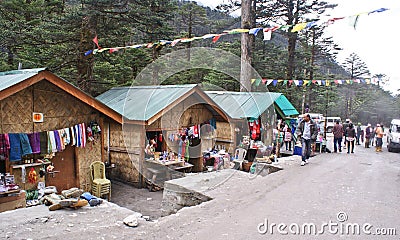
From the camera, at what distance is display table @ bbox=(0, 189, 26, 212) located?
712cm

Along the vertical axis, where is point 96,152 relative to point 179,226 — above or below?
above

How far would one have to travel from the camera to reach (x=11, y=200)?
7273 mm

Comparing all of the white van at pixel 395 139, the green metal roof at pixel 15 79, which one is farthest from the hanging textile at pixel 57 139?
the white van at pixel 395 139

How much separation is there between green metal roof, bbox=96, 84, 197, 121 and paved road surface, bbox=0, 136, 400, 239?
3.70 m

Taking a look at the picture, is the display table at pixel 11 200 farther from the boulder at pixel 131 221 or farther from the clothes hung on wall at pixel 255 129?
the clothes hung on wall at pixel 255 129

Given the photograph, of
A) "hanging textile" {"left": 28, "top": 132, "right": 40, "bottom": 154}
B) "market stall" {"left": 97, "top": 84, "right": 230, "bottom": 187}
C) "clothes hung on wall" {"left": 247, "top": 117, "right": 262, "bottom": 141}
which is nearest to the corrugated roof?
"clothes hung on wall" {"left": 247, "top": 117, "right": 262, "bottom": 141}

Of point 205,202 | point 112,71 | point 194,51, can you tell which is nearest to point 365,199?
point 205,202

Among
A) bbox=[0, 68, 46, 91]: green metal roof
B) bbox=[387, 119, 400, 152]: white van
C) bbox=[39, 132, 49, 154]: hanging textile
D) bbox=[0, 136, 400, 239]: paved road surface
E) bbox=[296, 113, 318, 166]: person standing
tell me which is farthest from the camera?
bbox=[387, 119, 400, 152]: white van

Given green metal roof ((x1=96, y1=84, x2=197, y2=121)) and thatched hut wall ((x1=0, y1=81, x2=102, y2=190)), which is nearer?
thatched hut wall ((x1=0, y1=81, x2=102, y2=190))

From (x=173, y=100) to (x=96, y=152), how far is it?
3024mm

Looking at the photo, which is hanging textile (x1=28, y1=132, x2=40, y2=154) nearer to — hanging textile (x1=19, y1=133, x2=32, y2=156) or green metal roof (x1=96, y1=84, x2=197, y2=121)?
hanging textile (x1=19, y1=133, x2=32, y2=156)

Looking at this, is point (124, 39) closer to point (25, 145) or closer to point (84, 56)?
point (84, 56)

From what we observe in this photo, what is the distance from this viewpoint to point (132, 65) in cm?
2022

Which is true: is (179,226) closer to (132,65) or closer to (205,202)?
(205,202)
